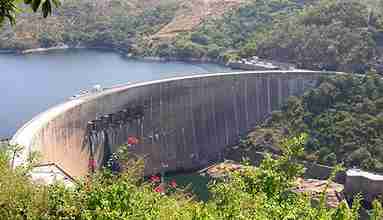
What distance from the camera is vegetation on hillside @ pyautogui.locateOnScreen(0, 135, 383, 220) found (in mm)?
5812

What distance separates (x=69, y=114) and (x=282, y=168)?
12.5m

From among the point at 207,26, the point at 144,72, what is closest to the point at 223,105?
the point at 144,72

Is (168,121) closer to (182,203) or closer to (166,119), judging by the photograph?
(166,119)

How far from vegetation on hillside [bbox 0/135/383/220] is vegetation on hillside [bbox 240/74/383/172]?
15.3m

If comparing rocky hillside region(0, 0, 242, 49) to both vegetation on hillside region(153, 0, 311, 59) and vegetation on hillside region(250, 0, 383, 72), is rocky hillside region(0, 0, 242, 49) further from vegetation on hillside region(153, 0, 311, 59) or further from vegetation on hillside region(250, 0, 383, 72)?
vegetation on hillside region(250, 0, 383, 72)

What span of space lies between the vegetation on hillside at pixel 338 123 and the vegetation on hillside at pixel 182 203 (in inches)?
603

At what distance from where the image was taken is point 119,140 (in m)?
20.5

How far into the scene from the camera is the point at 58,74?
120 ft

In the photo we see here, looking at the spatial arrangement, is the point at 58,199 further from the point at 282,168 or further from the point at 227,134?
the point at 227,134

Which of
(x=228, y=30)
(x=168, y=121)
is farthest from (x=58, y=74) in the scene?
(x=168, y=121)

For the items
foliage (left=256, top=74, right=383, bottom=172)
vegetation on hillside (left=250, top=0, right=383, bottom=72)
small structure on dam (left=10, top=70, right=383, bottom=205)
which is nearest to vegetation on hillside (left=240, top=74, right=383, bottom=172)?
foliage (left=256, top=74, right=383, bottom=172)

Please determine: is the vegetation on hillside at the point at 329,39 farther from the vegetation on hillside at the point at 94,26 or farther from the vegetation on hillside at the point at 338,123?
the vegetation on hillside at the point at 94,26

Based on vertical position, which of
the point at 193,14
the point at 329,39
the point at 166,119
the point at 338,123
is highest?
the point at 193,14

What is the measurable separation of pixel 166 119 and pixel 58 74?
15.9m
